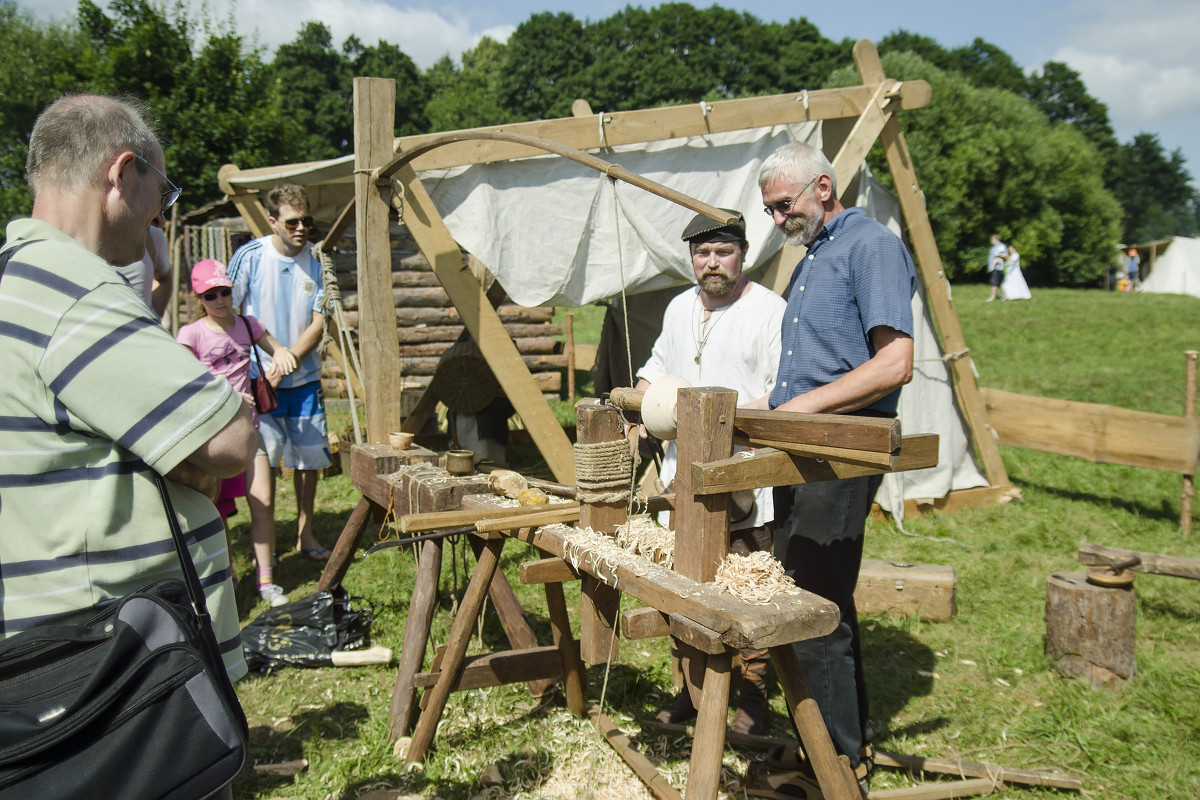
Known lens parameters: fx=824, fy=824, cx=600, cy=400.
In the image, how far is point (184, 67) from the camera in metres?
20.6

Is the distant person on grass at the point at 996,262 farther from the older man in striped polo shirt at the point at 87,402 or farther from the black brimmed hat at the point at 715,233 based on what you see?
the older man in striped polo shirt at the point at 87,402

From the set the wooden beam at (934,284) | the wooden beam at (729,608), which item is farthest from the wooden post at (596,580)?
the wooden beam at (934,284)

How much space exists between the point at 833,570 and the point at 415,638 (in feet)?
5.23

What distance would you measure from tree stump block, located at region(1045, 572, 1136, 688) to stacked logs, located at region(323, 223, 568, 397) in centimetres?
674

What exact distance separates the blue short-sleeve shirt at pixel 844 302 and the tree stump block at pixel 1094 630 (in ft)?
5.53

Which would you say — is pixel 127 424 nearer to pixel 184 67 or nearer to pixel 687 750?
pixel 687 750

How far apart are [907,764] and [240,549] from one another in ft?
13.4

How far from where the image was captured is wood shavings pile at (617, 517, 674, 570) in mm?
2162

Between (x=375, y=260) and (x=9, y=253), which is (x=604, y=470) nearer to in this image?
(x=9, y=253)

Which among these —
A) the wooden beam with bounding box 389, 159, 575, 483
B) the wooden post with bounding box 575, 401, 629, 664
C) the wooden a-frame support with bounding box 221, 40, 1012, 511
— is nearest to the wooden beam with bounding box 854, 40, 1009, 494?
the wooden a-frame support with bounding box 221, 40, 1012, 511

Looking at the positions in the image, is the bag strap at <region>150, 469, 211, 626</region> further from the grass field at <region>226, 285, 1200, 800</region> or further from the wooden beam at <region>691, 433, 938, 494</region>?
the grass field at <region>226, 285, 1200, 800</region>

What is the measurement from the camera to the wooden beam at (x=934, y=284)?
17.8ft

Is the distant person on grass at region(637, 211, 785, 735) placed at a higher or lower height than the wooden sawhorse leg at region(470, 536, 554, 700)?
higher

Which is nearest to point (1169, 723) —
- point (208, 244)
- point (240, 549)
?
point (240, 549)
